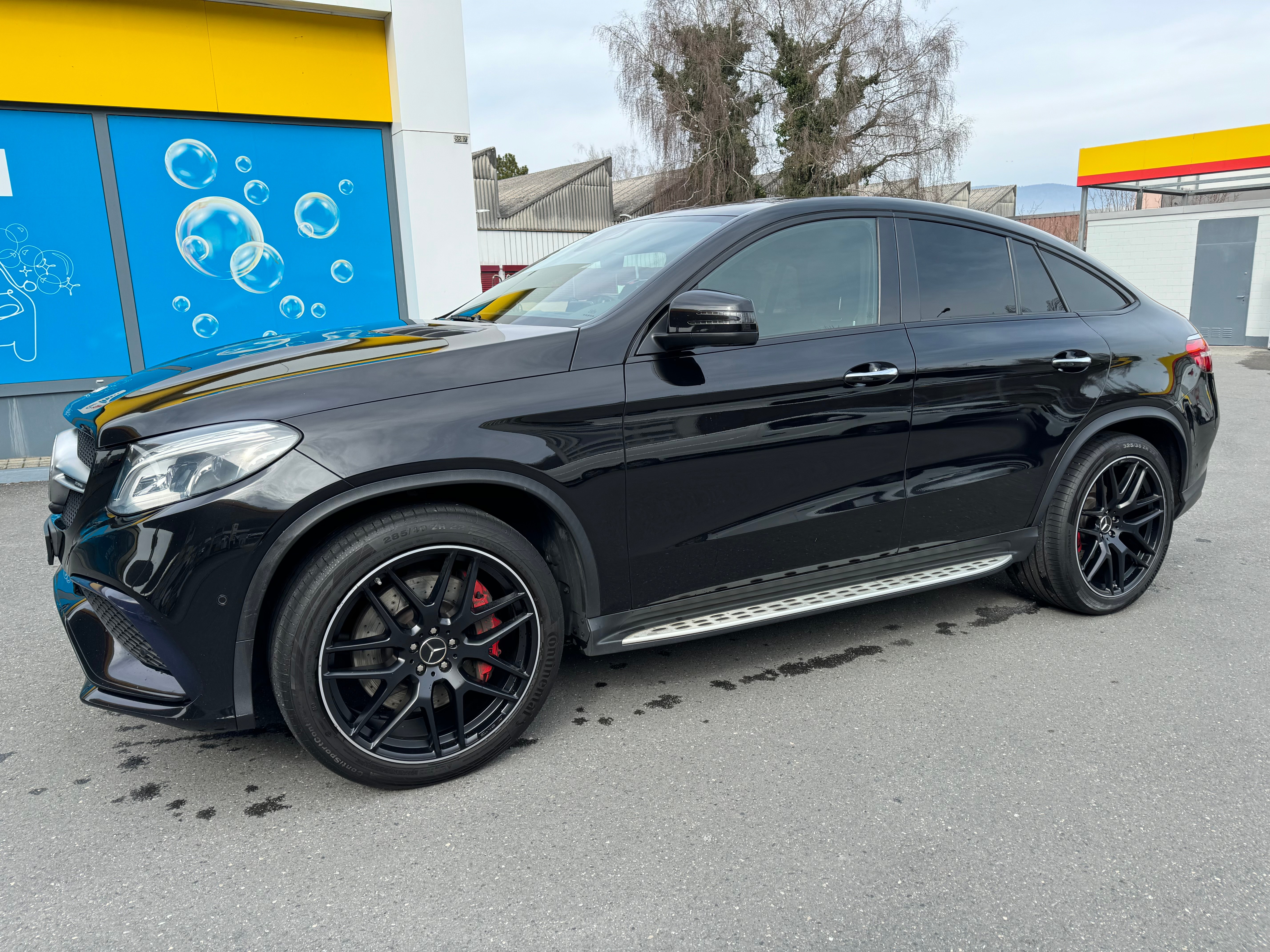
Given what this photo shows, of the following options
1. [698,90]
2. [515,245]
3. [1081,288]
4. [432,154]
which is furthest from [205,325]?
[515,245]

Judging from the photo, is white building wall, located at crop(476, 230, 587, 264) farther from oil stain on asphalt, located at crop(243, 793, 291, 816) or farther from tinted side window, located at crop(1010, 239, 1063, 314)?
oil stain on asphalt, located at crop(243, 793, 291, 816)

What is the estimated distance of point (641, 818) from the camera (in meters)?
2.48

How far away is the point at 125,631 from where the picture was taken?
240 centimetres

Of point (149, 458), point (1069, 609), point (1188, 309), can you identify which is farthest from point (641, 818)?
point (1188, 309)

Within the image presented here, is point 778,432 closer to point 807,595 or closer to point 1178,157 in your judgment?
point 807,595

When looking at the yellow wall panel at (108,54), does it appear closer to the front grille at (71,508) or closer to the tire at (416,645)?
the front grille at (71,508)

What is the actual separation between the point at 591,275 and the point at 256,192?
716cm

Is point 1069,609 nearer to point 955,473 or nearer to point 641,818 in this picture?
point 955,473

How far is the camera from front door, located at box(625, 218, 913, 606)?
111 inches

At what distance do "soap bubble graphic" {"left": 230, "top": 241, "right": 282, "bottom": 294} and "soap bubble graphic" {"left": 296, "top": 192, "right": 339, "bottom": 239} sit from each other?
401 millimetres

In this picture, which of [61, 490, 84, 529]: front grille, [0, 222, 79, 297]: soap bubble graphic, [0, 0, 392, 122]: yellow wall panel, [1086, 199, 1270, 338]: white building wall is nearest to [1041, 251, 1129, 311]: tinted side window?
[61, 490, 84, 529]: front grille

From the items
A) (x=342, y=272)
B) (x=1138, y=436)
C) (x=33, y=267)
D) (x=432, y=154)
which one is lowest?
(x=1138, y=436)

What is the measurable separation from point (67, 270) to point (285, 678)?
7871 millimetres

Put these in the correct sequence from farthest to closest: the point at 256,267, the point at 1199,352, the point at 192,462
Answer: the point at 256,267
the point at 1199,352
the point at 192,462
